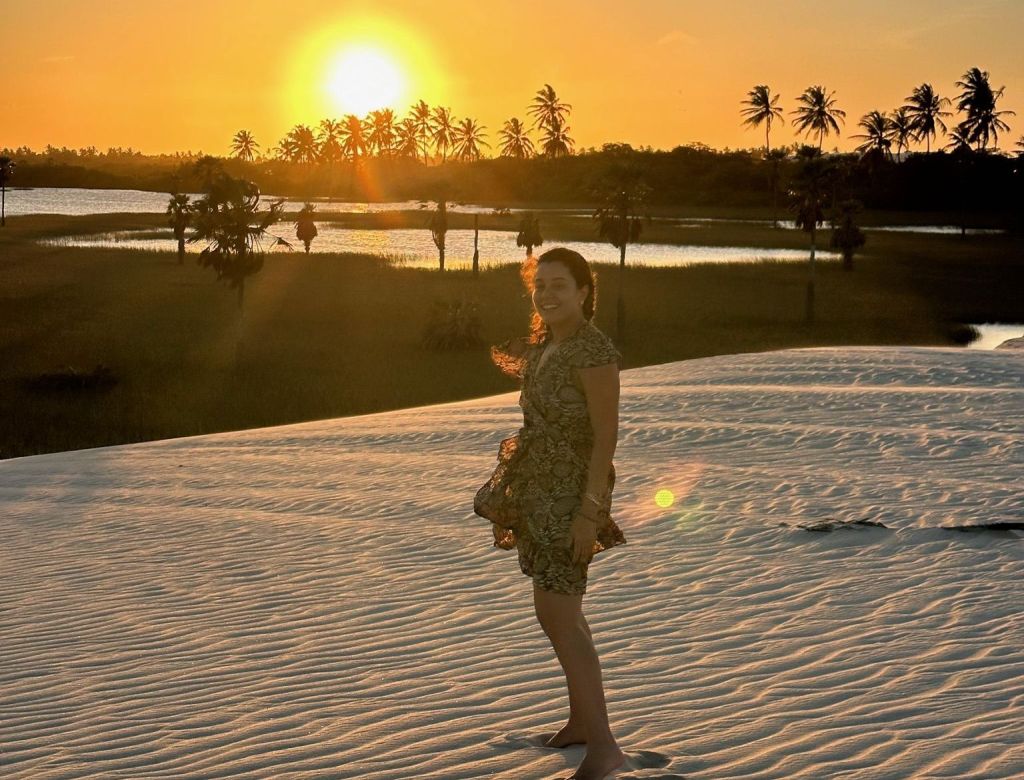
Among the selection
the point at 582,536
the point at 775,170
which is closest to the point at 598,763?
the point at 582,536

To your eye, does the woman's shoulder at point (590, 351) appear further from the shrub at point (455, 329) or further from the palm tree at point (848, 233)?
the palm tree at point (848, 233)

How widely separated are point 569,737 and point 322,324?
36972 millimetres

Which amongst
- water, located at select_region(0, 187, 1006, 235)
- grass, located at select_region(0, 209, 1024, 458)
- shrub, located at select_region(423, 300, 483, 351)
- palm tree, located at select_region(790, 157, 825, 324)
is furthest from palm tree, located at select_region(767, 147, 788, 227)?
shrub, located at select_region(423, 300, 483, 351)

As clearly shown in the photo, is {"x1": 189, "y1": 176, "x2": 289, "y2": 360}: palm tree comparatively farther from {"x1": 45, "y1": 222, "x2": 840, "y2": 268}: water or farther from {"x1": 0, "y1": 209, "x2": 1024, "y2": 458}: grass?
{"x1": 45, "y1": 222, "x2": 840, "y2": 268}: water

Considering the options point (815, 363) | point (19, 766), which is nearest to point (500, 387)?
point (815, 363)

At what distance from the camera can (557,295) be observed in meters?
5.16

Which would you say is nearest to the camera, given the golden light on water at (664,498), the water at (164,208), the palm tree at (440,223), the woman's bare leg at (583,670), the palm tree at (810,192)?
the woman's bare leg at (583,670)

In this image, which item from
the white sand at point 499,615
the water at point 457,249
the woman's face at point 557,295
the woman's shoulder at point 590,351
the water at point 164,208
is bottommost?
the white sand at point 499,615

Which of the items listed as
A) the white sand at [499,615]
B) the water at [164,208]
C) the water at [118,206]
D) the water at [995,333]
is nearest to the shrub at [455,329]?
the water at [995,333]

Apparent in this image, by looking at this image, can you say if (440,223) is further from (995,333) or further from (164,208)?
(164,208)

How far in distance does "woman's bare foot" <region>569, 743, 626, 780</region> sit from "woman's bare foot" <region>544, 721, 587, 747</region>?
309mm

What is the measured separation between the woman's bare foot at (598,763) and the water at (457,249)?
57948 millimetres

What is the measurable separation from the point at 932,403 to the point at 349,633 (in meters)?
11.1

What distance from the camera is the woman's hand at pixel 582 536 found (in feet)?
16.4
